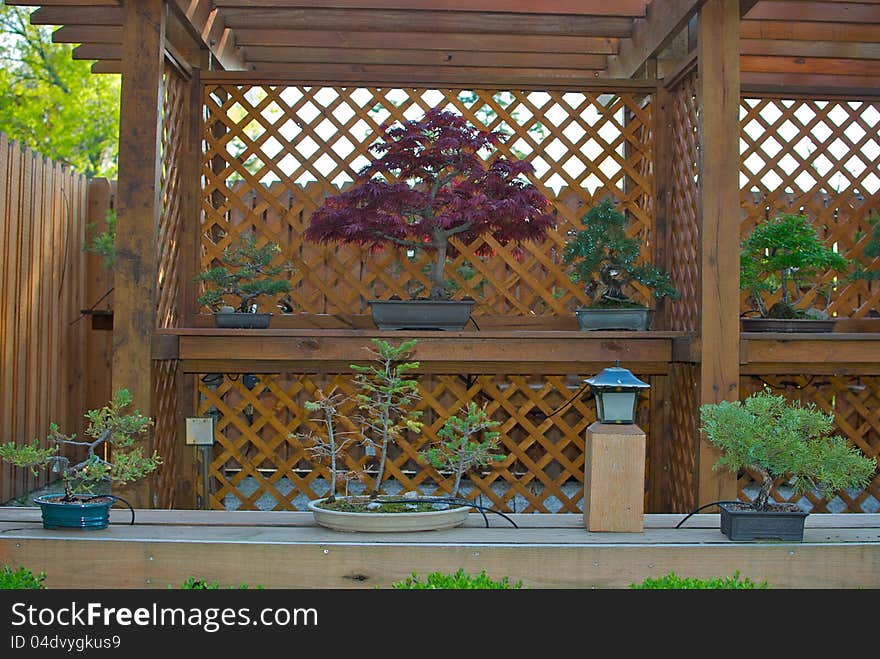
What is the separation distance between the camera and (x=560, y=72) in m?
5.82

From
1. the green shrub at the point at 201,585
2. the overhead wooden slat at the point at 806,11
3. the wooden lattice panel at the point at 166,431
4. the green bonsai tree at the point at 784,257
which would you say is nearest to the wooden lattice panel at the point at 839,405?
the green bonsai tree at the point at 784,257

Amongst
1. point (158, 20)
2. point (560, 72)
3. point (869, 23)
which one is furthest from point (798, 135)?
point (158, 20)

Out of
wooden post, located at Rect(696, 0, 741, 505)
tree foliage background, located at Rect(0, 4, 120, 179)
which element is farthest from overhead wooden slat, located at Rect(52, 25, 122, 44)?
tree foliage background, located at Rect(0, 4, 120, 179)

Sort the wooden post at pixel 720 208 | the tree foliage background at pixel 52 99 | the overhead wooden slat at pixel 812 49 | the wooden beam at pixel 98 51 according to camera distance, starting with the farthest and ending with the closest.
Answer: the tree foliage background at pixel 52 99 → the wooden beam at pixel 98 51 → the overhead wooden slat at pixel 812 49 → the wooden post at pixel 720 208

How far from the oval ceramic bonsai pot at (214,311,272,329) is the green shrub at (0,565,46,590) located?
78.1 inches

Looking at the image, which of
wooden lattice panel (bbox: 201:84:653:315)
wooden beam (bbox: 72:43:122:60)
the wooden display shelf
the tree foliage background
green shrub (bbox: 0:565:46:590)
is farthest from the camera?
the tree foliage background

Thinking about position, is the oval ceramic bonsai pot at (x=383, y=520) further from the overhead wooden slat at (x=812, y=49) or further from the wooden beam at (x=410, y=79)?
the overhead wooden slat at (x=812, y=49)

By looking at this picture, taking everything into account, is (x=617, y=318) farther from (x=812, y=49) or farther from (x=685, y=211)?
(x=812, y=49)

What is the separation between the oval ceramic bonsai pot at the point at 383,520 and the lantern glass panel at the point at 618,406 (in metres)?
0.53

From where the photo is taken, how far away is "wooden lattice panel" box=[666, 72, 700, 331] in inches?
166

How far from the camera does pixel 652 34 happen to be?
458 centimetres

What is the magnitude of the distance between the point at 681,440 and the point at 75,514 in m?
2.76

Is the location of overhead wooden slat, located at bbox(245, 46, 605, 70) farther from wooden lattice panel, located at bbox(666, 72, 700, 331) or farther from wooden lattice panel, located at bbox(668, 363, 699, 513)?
wooden lattice panel, located at bbox(668, 363, 699, 513)

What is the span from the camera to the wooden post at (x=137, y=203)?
12.7 ft
